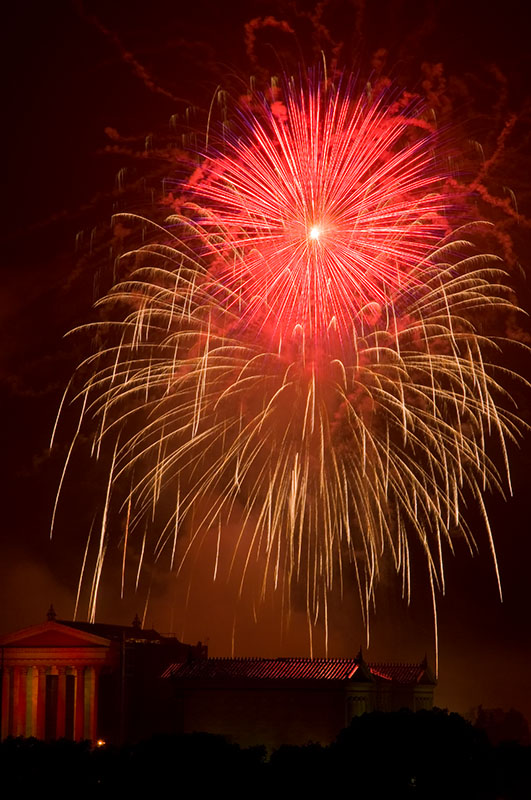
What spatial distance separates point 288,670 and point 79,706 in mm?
18221

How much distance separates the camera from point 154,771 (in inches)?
2621

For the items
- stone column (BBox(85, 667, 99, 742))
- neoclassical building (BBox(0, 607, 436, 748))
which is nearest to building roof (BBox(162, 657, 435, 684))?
neoclassical building (BBox(0, 607, 436, 748))

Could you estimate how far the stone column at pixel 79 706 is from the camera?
92750 mm

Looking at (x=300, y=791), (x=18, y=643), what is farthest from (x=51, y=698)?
(x=300, y=791)

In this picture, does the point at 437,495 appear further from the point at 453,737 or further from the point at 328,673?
the point at 328,673

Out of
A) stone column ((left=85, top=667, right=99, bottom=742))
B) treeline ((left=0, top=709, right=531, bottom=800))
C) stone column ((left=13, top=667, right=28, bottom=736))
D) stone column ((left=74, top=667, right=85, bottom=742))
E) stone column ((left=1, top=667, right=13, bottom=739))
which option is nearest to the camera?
treeline ((left=0, top=709, right=531, bottom=800))

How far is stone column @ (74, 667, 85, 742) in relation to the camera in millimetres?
92750

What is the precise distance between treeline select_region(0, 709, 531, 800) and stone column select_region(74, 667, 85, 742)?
20.9m

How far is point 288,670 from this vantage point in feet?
274

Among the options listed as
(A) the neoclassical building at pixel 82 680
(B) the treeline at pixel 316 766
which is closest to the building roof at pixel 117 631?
(A) the neoclassical building at pixel 82 680

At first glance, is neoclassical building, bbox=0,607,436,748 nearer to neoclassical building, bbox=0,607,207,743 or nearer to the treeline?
neoclassical building, bbox=0,607,207,743

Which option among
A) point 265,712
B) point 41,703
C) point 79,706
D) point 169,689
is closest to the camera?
point 265,712

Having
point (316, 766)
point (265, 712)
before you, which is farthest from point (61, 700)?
point (316, 766)

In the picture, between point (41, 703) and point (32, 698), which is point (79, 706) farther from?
point (32, 698)
